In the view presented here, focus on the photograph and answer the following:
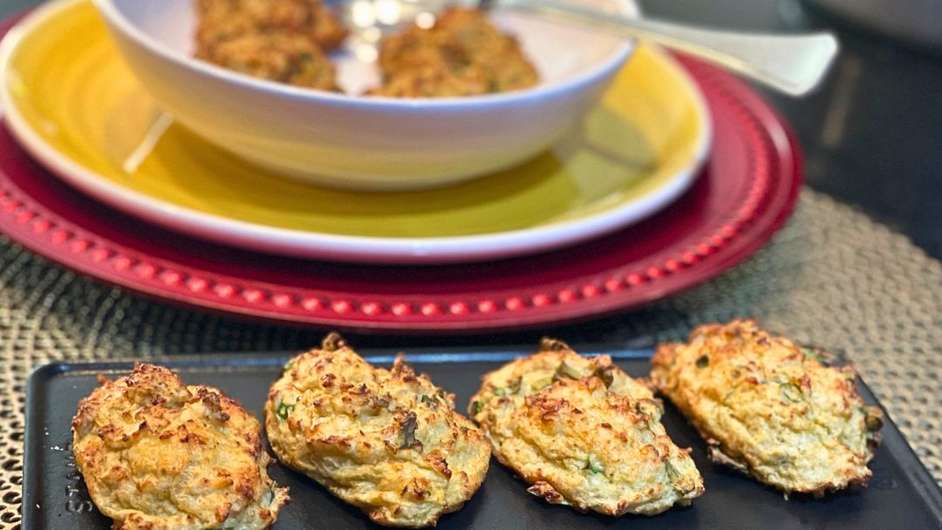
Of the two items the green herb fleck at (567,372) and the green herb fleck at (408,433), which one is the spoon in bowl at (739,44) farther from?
the green herb fleck at (408,433)

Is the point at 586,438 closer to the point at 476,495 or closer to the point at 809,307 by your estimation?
the point at 476,495

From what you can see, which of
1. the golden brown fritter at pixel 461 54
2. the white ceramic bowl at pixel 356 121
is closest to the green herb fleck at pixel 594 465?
the white ceramic bowl at pixel 356 121

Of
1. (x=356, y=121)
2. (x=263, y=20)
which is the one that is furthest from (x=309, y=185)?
(x=263, y=20)

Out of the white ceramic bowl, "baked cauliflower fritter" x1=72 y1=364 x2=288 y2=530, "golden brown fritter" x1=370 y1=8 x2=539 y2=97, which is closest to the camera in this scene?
"baked cauliflower fritter" x1=72 y1=364 x2=288 y2=530

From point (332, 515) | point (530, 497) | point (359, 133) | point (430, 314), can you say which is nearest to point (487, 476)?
point (530, 497)

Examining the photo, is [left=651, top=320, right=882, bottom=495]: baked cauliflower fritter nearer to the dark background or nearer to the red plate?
the red plate

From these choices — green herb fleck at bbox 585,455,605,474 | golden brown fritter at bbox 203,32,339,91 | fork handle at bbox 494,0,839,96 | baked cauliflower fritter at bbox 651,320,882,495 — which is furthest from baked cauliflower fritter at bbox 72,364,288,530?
fork handle at bbox 494,0,839,96
